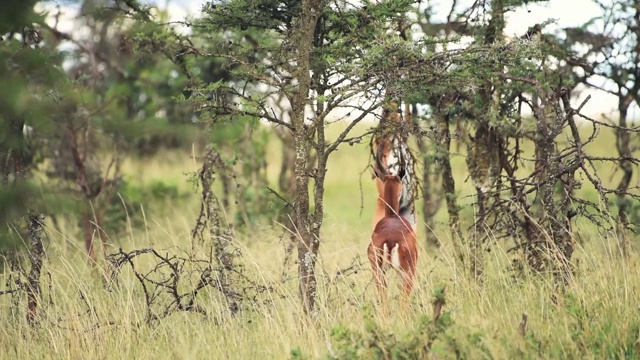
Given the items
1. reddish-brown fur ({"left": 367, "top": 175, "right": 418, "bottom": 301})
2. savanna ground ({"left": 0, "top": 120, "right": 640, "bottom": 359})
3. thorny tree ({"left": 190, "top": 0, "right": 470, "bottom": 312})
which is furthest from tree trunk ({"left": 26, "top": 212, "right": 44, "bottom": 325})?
reddish-brown fur ({"left": 367, "top": 175, "right": 418, "bottom": 301})

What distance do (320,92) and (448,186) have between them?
7.12 ft

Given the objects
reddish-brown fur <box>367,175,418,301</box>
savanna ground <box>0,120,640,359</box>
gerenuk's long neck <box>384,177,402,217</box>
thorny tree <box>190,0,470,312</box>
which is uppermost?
thorny tree <box>190,0,470,312</box>

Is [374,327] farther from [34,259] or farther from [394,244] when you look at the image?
[34,259]

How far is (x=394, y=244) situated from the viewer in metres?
5.95

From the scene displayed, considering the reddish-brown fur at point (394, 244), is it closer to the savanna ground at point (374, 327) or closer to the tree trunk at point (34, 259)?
the savanna ground at point (374, 327)

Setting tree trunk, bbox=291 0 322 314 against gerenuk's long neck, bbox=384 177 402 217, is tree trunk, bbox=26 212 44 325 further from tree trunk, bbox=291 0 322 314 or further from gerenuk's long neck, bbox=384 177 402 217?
gerenuk's long neck, bbox=384 177 402 217

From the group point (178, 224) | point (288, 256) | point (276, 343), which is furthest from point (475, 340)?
point (178, 224)

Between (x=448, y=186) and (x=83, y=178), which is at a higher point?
(x=83, y=178)

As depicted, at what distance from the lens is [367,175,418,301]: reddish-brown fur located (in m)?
5.92

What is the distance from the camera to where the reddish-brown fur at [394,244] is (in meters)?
5.92

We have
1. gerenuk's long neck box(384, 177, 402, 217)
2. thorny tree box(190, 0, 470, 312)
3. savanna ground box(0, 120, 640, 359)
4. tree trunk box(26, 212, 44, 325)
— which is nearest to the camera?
savanna ground box(0, 120, 640, 359)

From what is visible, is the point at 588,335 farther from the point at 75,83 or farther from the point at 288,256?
the point at 75,83

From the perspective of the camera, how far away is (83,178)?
30.1 ft

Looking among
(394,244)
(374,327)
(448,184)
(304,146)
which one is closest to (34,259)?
(304,146)
